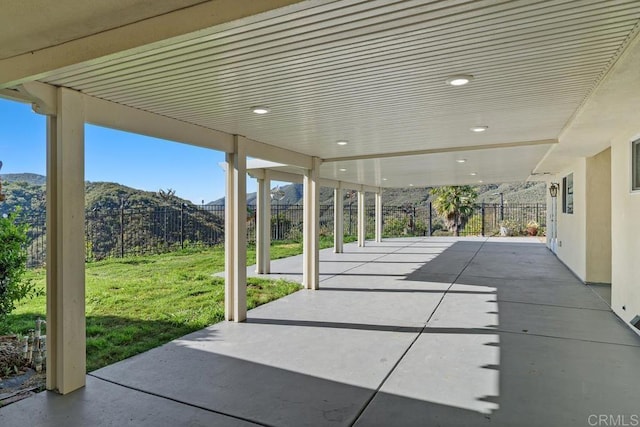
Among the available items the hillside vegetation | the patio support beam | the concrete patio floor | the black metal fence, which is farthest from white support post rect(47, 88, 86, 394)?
the hillside vegetation

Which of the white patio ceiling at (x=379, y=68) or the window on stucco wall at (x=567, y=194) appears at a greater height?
the white patio ceiling at (x=379, y=68)

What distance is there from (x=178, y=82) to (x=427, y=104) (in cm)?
233

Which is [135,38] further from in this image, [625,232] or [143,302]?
[625,232]

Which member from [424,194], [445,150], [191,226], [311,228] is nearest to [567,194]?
[445,150]

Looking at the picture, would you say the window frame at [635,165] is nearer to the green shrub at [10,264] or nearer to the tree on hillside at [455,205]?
the green shrub at [10,264]

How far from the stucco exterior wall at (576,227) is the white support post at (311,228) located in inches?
199

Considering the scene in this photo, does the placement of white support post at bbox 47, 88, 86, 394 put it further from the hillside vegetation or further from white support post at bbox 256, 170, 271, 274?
the hillside vegetation

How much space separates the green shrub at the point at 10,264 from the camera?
386 cm

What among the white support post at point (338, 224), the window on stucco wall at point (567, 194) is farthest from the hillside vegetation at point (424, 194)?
the window on stucco wall at point (567, 194)

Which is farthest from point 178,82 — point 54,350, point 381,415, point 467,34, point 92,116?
point 381,415

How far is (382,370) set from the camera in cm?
358

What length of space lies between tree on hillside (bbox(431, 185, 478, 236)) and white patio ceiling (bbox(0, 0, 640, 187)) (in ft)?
48.3

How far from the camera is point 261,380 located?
3.41m

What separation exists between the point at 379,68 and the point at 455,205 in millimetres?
17724
